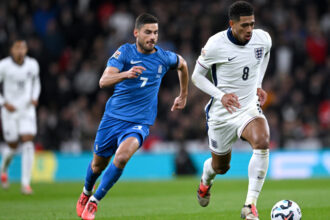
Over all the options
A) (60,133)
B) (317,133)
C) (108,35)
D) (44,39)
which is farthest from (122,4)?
(317,133)

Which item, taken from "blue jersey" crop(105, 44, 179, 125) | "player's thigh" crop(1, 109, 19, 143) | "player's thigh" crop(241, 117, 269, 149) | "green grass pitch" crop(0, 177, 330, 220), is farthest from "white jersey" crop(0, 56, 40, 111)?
"player's thigh" crop(241, 117, 269, 149)

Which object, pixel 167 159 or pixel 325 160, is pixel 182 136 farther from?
pixel 325 160

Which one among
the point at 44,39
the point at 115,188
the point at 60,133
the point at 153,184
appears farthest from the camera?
the point at 44,39

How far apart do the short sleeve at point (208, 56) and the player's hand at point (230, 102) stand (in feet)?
2.08

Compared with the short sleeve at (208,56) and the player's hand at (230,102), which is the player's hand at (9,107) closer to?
the short sleeve at (208,56)

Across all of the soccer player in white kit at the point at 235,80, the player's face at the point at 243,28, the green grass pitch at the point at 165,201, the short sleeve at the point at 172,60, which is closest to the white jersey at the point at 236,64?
the soccer player in white kit at the point at 235,80

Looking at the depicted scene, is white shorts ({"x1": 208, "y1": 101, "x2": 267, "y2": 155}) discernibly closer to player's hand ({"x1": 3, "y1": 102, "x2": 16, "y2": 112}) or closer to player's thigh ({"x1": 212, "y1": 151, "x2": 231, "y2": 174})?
player's thigh ({"x1": 212, "y1": 151, "x2": 231, "y2": 174})

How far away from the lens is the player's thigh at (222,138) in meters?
8.06

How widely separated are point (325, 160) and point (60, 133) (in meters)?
7.16

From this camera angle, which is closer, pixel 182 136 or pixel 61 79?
pixel 182 136

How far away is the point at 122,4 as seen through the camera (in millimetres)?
20828

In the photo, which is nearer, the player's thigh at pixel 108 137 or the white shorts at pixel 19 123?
the player's thigh at pixel 108 137

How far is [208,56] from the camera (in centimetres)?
801

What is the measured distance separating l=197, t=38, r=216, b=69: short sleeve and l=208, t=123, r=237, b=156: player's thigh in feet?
2.48
